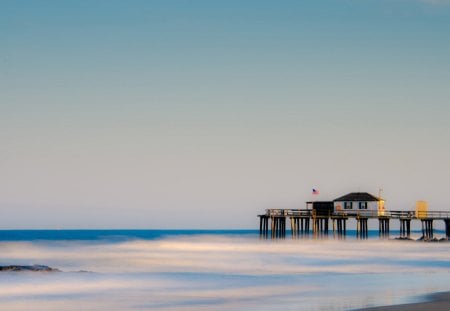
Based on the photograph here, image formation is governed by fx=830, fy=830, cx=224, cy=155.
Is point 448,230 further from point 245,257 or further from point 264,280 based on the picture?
point 264,280

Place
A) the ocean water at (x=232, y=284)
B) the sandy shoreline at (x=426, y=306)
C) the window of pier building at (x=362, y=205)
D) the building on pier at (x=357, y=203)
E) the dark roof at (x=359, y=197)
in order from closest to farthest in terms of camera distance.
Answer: the sandy shoreline at (x=426, y=306) → the ocean water at (x=232, y=284) → the building on pier at (x=357, y=203) → the window of pier building at (x=362, y=205) → the dark roof at (x=359, y=197)

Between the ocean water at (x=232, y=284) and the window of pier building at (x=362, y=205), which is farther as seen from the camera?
the window of pier building at (x=362, y=205)

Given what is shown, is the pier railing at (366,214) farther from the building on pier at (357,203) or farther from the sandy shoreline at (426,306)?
the sandy shoreline at (426,306)

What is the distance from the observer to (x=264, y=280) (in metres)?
35.6

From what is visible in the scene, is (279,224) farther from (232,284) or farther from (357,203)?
(232,284)

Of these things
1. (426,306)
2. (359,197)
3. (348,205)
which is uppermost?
(359,197)

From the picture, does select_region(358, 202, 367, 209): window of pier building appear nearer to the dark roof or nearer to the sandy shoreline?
the dark roof

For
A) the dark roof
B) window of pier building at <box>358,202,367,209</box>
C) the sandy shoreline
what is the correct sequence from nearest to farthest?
1. the sandy shoreline
2. window of pier building at <box>358,202,367,209</box>
3. the dark roof

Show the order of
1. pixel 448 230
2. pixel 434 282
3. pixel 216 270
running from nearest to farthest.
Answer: pixel 434 282 < pixel 216 270 < pixel 448 230

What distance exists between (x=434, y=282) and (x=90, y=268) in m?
19.2

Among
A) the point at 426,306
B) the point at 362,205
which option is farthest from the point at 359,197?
the point at 426,306

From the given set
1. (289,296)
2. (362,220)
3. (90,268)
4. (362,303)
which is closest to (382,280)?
(289,296)

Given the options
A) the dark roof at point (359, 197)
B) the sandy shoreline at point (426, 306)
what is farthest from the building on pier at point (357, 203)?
the sandy shoreline at point (426, 306)

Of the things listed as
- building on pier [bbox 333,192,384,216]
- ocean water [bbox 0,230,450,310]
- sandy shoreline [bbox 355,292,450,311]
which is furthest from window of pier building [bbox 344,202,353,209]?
sandy shoreline [bbox 355,292,450,311]
